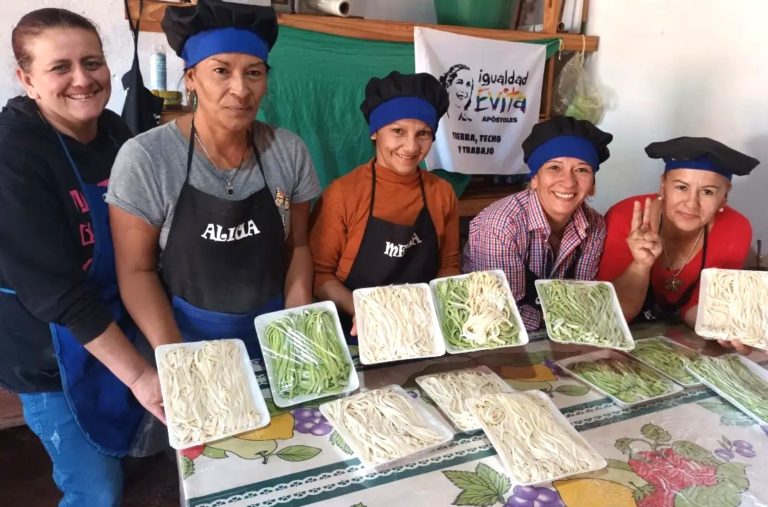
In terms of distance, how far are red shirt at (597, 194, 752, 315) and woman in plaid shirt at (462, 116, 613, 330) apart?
1.8 inches

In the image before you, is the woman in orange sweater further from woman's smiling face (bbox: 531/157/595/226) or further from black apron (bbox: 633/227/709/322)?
black apron (bbox: 633/227/709/322)

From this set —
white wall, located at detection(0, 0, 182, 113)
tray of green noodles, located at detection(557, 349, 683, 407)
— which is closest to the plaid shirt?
tray of green noodles, located at detection(557, 349, 683, 407)

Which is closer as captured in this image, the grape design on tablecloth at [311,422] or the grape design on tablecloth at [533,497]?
the grape design on tablecloth at [533,497]

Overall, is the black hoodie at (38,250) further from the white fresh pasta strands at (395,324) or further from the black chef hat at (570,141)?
the black chef hat at (570,141)

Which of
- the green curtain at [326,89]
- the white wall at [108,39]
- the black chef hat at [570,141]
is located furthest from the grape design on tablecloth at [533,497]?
the white wall at [108,39]

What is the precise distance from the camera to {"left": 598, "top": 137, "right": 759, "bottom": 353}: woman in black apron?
5.80 ft

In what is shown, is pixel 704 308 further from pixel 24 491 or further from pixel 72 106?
pixel 24 491

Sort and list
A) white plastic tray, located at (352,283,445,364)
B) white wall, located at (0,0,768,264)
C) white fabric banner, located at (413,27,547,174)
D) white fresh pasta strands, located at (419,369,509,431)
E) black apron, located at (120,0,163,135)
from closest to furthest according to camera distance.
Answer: white fresh pasta strands, located at (419,369,509,431)
white plastic tray, located at (352,283,445,364)
black apron, located at (120,0,163,135)
white wall, located at (0,0,768,264)
white fabric banner, located at (413,27,547,174)

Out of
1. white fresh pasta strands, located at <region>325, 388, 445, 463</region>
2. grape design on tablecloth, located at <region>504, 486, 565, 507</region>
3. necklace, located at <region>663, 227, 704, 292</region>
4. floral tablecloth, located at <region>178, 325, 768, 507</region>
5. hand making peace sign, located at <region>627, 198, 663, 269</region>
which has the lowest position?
grape design on tablecloth, located at <region>504, 486, 565, 507</region>

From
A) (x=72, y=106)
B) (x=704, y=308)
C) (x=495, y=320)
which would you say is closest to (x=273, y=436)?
(x=495, y=320)

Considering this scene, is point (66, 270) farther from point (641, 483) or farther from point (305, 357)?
point (641, 483)

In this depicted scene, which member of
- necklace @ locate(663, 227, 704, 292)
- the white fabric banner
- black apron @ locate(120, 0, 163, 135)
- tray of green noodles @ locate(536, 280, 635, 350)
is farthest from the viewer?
the white fabric banner

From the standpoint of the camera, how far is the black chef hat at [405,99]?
1.86 metres

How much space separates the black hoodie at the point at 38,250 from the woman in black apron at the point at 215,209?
123mm
